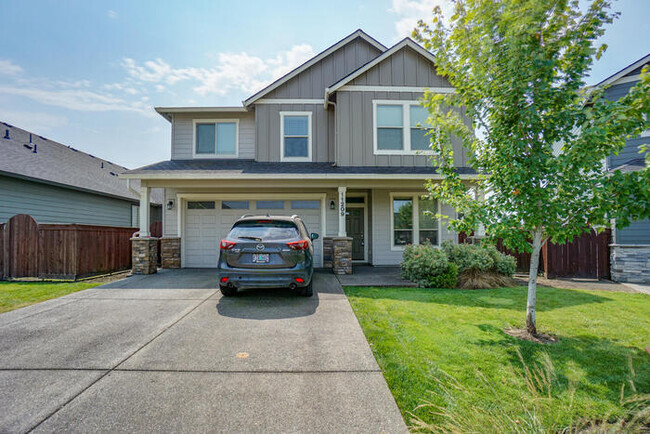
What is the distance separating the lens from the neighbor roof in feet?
30.7

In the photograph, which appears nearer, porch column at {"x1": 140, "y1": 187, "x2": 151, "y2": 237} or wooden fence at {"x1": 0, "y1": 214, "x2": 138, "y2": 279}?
wooden fence at {"x1": 0, "y1": 214, "x2": 138, "y2": 279}

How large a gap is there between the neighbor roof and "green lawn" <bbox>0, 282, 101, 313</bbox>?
3.43m

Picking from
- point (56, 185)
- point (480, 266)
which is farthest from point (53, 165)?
point (480, 266)

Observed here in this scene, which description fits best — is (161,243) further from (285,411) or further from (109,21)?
(285,411)

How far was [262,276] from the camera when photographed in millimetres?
5867

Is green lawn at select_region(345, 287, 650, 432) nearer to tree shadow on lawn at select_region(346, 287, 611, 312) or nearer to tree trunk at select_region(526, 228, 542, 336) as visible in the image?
tree shadow on lawn at select_region(346, 287, 611, 312)

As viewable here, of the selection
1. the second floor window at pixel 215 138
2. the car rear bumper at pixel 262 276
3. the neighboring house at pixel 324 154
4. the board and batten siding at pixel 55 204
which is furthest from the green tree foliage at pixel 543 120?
the board and batten siding at pixel 55 204

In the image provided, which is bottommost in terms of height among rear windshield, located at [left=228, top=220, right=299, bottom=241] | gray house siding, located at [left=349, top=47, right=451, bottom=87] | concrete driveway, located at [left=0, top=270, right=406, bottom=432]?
concrete driveway, located at [left=0, top=270, right=406, bottom=432]

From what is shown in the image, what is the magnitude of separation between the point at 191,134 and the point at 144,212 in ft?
12.9

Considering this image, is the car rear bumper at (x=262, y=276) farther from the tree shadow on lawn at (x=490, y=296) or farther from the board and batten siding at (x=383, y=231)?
the board and batten siding at (x=383, y=231)

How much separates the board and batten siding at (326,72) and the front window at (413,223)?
16.8 feet

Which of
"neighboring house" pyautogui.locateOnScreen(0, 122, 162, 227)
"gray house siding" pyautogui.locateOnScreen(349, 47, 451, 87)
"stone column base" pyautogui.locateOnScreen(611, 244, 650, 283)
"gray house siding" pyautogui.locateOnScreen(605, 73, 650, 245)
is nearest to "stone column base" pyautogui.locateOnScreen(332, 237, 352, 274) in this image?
"gray house siding" pyautogui.locateOnScreen(349, 47, 451, 87)

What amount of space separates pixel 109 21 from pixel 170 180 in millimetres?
4636

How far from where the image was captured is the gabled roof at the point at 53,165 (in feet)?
37.8
